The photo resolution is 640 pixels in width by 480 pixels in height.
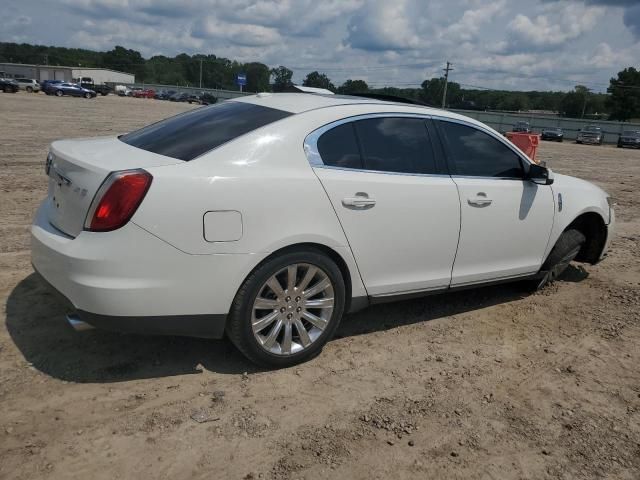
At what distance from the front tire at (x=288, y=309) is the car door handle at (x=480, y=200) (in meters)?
1.30

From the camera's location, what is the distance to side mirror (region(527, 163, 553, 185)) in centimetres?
466

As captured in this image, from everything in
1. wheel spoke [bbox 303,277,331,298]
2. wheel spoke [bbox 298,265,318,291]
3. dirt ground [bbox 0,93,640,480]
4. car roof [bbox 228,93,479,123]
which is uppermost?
car roof [bbox 228,93,479,123]

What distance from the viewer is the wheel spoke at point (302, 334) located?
11.7ft

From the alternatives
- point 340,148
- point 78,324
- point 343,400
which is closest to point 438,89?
point 340,148

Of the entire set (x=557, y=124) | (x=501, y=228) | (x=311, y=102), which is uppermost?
(x=557, y=124)

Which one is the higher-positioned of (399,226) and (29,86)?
(29,86)

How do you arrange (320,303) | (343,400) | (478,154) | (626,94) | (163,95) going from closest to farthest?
(343,400) → (320,303) → (478,154) → (163,95) → (626,94)

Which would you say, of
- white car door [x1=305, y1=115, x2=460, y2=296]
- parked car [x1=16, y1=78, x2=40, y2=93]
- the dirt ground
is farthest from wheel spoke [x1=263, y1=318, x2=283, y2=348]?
parked car [x1=16, y1=78, x2=40, y2=93]

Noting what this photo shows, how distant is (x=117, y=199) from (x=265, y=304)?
1.05 meters

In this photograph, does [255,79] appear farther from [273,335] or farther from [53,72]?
[273,335]

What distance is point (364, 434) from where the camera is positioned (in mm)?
3025

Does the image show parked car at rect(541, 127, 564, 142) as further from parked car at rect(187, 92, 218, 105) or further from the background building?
the background building

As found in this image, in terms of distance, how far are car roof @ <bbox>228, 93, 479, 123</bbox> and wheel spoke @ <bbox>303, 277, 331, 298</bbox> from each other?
113 centimetres

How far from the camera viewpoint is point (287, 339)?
11.7ft
